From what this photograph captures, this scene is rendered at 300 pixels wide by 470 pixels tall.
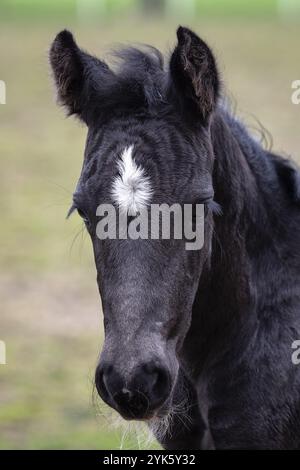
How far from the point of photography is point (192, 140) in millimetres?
4051

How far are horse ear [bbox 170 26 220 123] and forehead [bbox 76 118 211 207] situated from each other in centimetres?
14

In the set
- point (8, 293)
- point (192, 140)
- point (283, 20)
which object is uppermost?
point (192, 140)

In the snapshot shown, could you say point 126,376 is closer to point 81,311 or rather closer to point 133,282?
point 133,282

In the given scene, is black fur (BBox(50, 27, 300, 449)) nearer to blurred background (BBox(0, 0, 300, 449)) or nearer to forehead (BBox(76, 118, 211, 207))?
forehead (BBox(76, 118, 211, 207))

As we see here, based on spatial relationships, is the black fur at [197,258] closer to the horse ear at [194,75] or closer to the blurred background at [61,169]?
the horse ear at [194,75]

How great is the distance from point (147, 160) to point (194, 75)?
1.49 feet

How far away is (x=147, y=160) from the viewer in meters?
3.87

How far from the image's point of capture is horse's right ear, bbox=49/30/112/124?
4.19m

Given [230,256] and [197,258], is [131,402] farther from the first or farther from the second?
[230,256]

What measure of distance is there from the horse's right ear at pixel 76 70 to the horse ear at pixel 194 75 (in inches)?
13.0

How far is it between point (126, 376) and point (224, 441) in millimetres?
1135

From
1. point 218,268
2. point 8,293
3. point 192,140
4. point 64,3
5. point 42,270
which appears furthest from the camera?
point 64,3

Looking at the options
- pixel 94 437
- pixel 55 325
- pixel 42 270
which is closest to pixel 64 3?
pixel 42 270

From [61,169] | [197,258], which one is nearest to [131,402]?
[197,258]
